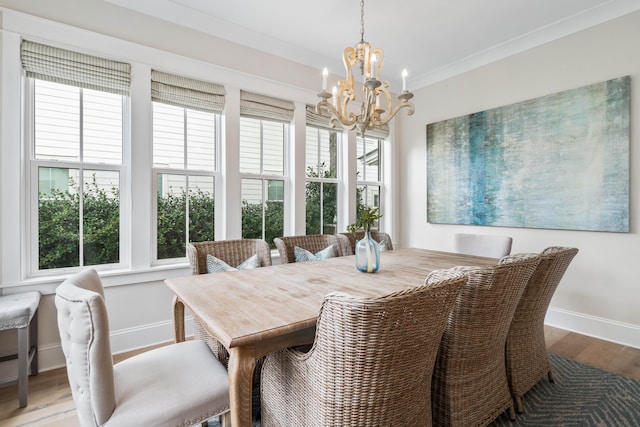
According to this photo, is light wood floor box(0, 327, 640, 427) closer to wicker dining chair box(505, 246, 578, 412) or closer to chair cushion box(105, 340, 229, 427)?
chair cushion box(105, 340, 229, 427)

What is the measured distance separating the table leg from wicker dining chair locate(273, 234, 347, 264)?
1467 millimetres

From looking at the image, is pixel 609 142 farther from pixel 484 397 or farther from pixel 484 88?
pixel 484 397

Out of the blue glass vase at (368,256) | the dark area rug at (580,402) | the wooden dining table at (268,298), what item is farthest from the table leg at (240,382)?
the blue glass vase at (368,256)

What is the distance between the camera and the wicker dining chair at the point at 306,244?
2619mm

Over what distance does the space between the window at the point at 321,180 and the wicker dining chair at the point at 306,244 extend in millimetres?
844

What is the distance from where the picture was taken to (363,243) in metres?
2.04

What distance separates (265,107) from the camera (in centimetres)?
330

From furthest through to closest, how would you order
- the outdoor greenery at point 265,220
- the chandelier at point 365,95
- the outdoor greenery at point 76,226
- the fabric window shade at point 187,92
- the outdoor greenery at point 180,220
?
the outdoor greenery at point 265,220
the outdoor greenery at point 180,220
the fabric window shade at point 187,92
the outdoor greenery at point 76,226
the chandelier at point 365,95

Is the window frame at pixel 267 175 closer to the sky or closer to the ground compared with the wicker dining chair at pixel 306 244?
closer to the sky

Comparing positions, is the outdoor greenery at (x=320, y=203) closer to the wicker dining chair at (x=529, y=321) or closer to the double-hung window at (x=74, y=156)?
the double-hung window at (x=74, y=156)

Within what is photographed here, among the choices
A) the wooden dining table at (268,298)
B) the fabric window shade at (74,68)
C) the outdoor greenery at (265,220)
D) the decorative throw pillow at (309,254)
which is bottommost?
the wooden dining table at (268,298)

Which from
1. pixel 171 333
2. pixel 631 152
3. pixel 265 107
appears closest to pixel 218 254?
pixel 171 333

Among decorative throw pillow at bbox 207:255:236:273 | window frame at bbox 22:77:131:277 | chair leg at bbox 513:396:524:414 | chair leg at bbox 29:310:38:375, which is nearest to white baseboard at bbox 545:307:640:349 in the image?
chair leg at bbox 513:396:524:414

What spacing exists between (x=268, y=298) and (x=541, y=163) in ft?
10.4
